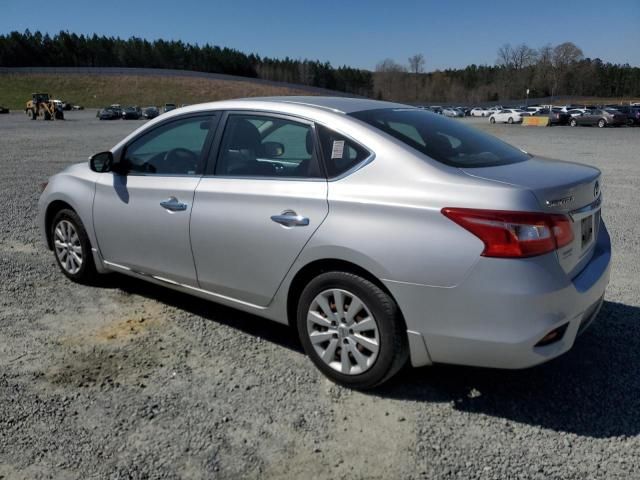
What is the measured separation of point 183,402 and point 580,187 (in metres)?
2.51

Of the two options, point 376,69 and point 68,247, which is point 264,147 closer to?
point 68,247

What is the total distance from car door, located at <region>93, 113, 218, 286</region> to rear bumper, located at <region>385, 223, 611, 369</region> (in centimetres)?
171

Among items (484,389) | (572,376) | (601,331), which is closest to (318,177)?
(484,389)

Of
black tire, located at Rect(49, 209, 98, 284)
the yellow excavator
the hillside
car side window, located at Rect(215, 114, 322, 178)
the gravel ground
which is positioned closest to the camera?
the gravel ground

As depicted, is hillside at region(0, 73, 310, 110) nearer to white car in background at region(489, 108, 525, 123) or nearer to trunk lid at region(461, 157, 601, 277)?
white car in background at region(489, 108, 525, 123)

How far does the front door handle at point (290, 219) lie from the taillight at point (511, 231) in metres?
0.91

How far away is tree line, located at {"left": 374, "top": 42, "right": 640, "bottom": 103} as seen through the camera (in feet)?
387

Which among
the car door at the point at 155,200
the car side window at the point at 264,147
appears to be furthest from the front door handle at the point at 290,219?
the car door at the point at 155,200

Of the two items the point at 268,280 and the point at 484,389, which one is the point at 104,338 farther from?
the point at 484,389

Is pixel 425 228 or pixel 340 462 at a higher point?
pixel 425 228

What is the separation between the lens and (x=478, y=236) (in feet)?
8.84

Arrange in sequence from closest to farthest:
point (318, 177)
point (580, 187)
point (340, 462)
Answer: point (340, 462)
point (580, 187)
point (318, 177)

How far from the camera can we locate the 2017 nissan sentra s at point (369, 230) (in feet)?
8.93

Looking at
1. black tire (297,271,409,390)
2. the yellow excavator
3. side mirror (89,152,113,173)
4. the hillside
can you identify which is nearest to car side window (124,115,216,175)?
side mirror (89,152,113,173)
